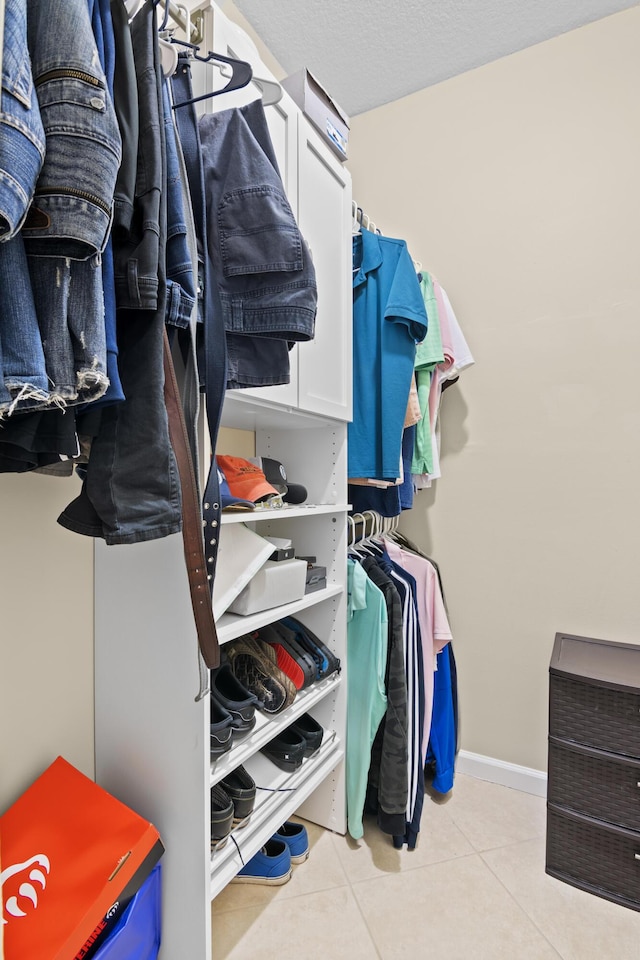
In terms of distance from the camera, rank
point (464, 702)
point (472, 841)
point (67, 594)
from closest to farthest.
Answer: point (67, 594) → point (472, 841) → point (464, 702)

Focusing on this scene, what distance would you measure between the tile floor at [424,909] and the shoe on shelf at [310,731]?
13.6 inches

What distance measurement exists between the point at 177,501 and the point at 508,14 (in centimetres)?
219

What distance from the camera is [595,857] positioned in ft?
4.63

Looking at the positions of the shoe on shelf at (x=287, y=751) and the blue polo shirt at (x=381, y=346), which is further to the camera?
the blue polo shirt at (x=381, y=346)

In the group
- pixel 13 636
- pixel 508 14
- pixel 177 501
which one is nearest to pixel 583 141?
pixel 508 14

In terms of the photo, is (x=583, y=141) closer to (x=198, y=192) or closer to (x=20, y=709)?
(x=198, y=192)

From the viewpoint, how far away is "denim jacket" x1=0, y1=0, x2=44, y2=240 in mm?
437

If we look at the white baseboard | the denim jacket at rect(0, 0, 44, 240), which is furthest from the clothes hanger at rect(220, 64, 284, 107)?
the white baseboard

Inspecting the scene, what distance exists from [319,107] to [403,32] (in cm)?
86

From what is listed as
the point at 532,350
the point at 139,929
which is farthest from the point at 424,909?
the point at 532,350

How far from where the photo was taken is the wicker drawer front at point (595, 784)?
1387 mm

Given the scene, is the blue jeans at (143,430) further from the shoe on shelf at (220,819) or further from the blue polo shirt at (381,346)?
the blue polo shirt at (381,346)

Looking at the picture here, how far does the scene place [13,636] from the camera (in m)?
1.04

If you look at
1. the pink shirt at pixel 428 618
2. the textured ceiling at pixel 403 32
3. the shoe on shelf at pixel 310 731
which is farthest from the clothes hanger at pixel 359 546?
the textured ceiling at pixel 403 32
